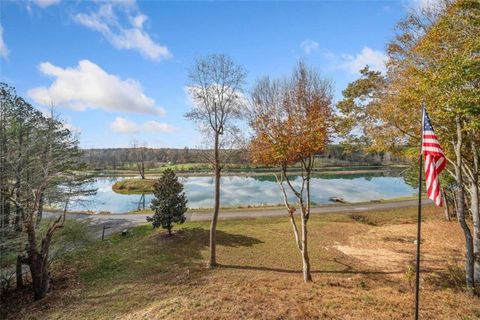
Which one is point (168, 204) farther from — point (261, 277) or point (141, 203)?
point (141, 203)

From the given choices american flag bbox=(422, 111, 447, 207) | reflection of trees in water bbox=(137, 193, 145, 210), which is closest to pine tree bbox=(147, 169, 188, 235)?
american flag bbox=(422, 111, 447, 207)

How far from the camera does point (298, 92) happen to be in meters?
9.92

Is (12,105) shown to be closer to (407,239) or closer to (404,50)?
(404,50)

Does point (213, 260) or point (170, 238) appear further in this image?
point (170, 238)

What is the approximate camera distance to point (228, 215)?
82.5ft

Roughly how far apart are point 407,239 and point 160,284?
14765mm

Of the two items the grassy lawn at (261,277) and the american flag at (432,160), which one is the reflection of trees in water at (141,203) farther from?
the american flag at (432,160)

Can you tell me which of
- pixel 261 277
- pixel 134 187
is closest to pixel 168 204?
pixel 261 277

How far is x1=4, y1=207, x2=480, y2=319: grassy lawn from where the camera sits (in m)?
7.52

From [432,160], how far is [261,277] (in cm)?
728

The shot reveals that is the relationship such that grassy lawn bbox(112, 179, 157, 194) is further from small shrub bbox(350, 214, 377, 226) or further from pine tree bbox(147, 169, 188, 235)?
small shrub bbox(350, 214, 377, 226)

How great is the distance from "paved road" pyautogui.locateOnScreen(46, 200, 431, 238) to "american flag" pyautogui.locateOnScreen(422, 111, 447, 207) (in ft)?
62.0

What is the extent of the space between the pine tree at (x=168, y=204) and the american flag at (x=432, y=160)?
46.1 ft

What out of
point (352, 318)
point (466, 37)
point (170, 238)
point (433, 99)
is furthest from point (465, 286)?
point (170, 238)
